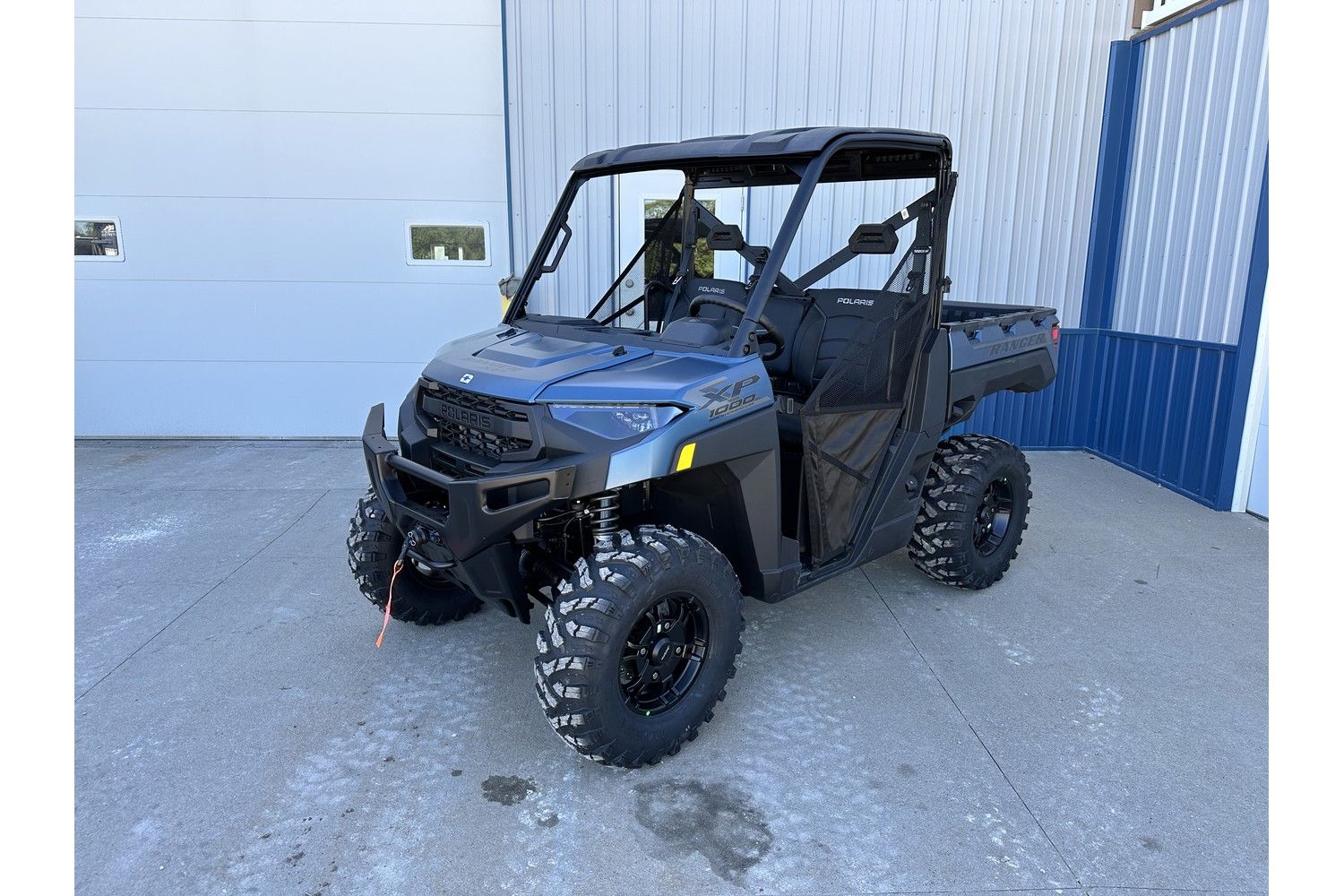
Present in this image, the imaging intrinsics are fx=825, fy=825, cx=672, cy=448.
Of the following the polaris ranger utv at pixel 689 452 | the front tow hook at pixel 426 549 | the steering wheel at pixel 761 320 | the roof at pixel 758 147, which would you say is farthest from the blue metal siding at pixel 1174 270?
the front tow hook at pixel 426 549

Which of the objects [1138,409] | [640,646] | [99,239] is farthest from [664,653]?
[99,239]

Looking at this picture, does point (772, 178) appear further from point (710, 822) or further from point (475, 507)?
point (710, 822)

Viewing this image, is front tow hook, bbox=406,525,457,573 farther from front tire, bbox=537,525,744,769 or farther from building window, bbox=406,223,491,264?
building window, bbox=406,223,491,264

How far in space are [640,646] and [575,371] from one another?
93cm

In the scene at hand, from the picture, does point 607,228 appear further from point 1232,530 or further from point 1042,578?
point 1232,530

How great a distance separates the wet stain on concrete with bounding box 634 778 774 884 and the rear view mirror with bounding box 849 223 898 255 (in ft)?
6.77

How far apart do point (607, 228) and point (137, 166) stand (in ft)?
12.6

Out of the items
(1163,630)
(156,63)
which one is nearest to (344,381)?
(156,63)

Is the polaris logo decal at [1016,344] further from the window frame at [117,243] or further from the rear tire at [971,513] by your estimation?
the window frame at [117,243]

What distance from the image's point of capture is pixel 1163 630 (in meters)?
3.74

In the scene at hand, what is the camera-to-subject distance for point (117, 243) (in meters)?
6.77

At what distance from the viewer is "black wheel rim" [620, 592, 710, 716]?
2713 millimetres

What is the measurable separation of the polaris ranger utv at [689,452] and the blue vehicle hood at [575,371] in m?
0.01

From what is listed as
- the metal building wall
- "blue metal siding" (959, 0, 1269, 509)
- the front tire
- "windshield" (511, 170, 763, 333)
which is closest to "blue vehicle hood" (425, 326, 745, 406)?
the front tire
